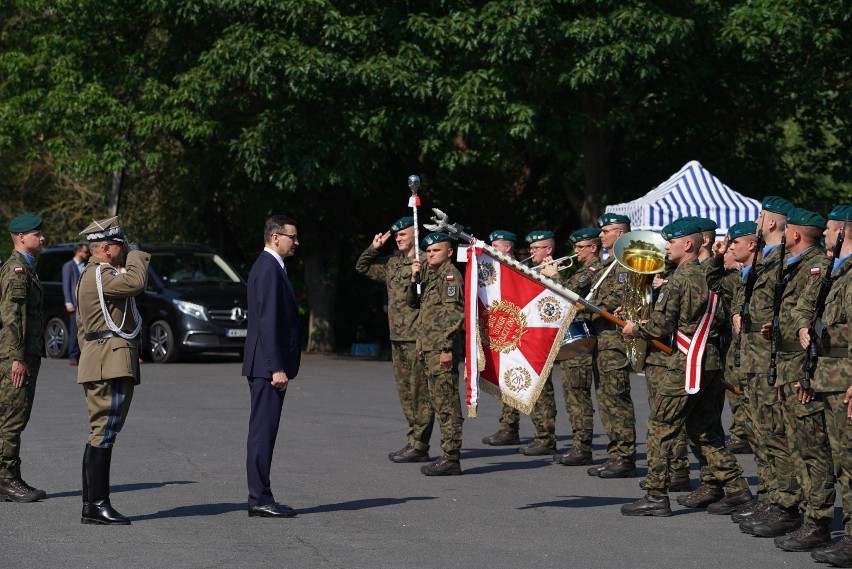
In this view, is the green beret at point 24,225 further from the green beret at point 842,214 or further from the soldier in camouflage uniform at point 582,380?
the green beret at point 842,214

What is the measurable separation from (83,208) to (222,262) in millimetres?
8864

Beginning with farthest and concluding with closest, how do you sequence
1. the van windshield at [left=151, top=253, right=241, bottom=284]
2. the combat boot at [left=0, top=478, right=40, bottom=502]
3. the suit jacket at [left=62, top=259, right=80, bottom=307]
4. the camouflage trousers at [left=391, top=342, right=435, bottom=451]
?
the van windshield at [left=151, top=253, right=241, bottom=284]
the suit jacket at [left=62, top=259, right=80, bottom=307]
the camouflage trousers at [left=391, top=342, right=435, bottom=451]
the combat boot at [left=0, top=478, right=40, bottom=502]

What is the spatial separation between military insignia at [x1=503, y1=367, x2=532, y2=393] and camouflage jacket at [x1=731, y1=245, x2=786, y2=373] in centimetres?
168

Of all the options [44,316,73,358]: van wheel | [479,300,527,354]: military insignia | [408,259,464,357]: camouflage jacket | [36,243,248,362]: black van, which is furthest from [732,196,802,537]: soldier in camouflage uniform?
[44,316,73,358]: van wheel

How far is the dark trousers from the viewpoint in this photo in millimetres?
9500

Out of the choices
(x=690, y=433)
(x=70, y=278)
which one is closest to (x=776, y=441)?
(x=690, y=433)

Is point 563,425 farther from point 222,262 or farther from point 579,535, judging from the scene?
point 222,262

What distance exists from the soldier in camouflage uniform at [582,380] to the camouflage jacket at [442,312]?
1.00 m

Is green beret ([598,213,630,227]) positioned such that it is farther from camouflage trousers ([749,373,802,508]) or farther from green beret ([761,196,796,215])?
camouflage trousers ([749,373,802,508])

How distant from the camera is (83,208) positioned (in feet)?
108

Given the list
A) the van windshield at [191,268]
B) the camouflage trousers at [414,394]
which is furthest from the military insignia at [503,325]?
the van windshield at [191,268]

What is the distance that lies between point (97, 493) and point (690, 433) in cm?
426

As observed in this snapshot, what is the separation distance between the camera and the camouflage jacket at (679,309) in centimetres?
961

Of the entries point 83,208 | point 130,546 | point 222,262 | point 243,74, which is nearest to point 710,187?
point 243,74
